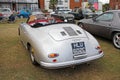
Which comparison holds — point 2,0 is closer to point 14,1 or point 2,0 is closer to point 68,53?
point 14,1

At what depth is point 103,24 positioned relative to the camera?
6.07 metres

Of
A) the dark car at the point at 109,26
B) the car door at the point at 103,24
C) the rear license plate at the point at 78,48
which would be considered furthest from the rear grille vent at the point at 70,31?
the car door at the point at 103,24

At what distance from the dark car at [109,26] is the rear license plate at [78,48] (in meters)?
2.54

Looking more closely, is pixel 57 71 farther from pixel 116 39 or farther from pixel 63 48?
pixel 116 39

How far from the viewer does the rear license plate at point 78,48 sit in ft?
10.9

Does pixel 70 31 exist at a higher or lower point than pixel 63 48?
higher

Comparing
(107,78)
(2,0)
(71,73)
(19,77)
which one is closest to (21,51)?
(19,77)

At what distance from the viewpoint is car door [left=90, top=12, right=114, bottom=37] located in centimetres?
584

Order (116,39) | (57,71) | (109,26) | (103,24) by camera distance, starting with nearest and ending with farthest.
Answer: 1. (57,71)
2. (116,39)
3. (109,26)
4. (103,24)

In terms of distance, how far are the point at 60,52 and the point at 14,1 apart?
128 ft

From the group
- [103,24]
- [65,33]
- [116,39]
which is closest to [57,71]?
[65,33]

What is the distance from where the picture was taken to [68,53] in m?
3.27

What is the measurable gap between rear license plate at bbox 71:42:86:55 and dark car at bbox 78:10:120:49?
2537mm

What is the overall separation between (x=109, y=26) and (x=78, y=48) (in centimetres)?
288
